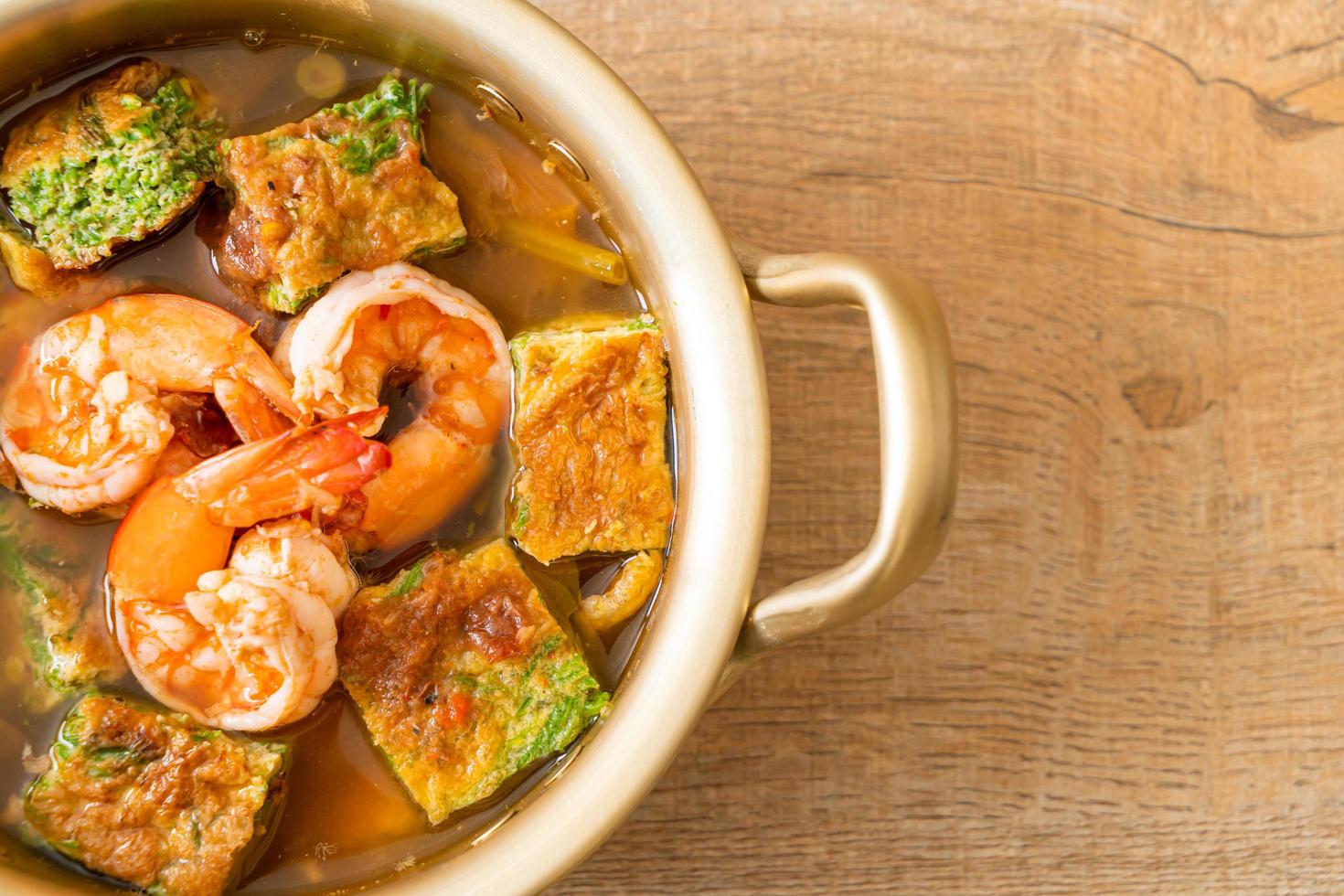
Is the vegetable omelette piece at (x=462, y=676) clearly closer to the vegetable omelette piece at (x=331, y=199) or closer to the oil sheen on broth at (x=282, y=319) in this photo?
the oil sheen on broth at (x=282, y=319)

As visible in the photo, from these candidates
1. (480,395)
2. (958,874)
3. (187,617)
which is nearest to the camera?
(187,617)

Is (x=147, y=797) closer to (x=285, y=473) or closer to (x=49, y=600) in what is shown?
(x=49, y=600)

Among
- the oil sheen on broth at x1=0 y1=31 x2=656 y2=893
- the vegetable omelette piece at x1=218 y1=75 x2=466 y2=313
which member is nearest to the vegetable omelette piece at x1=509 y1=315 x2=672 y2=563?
the oil sheen on broth at x1=0 y1=31 x2=656 y2=893

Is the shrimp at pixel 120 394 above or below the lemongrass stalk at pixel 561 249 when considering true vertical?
below

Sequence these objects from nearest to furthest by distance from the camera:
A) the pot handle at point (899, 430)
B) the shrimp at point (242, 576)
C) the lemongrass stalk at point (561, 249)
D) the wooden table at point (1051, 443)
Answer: the pot handle at point (899, 430), the shrimp at point (242, 576), the lemongrass stalk at point (561, 249), the wooden table at point (1051, 443)

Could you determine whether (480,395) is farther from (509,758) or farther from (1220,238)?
(1220,238)

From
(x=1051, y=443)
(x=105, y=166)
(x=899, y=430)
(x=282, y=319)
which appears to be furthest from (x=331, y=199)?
(x=1051, y=443)

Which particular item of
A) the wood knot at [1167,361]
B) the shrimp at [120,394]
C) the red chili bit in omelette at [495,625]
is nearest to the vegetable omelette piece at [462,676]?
the red chili bit in omelette at [495,625]

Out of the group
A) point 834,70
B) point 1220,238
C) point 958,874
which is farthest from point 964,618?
point 834,70
